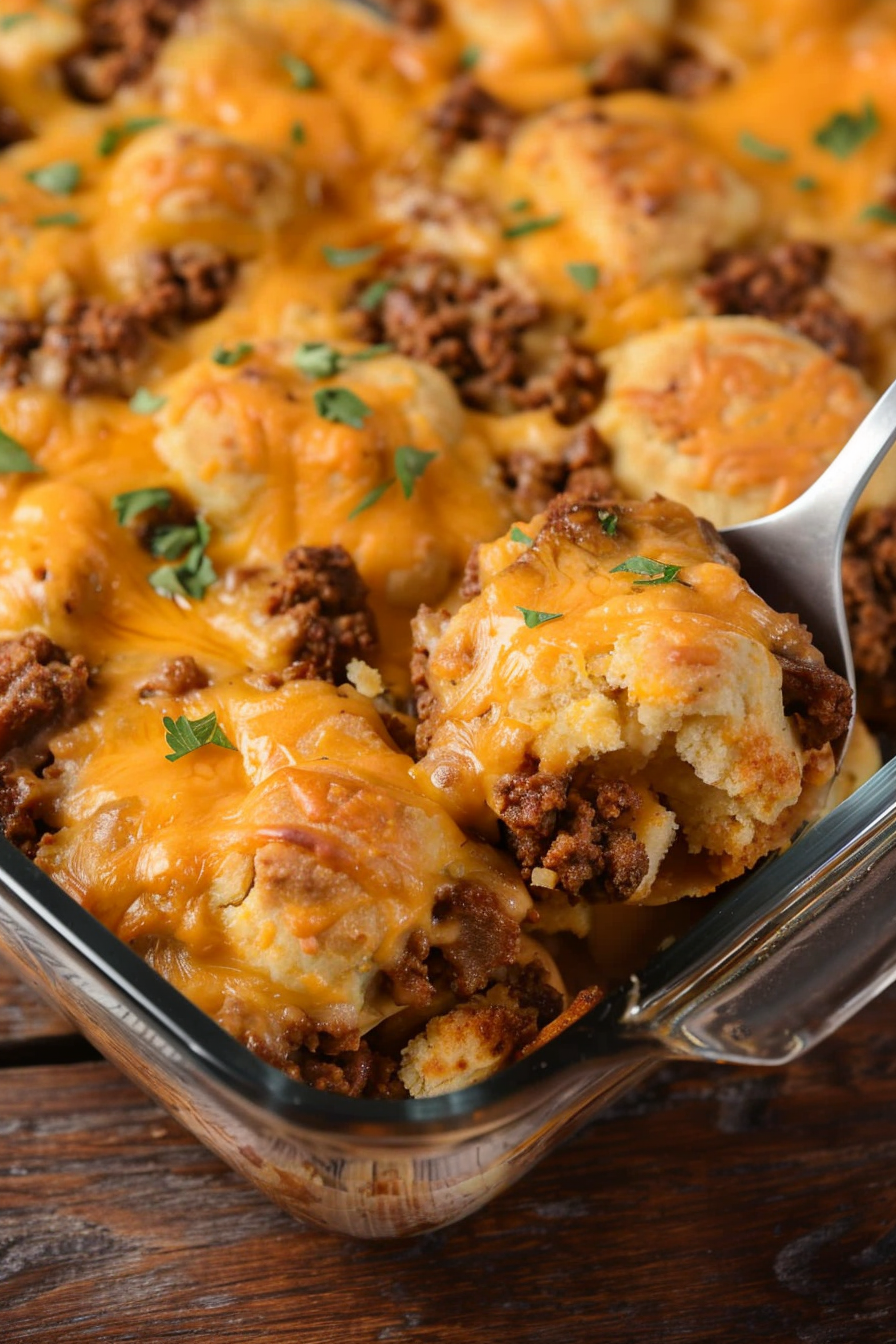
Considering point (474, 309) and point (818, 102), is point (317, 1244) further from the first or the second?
point (818, 102)

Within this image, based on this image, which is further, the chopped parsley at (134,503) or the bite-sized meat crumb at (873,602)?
the bite-sized meat crumb at (873,602)

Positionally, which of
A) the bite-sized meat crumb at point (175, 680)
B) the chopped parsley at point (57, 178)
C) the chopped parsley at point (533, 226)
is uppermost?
the chopped parsley at point (57, 178)

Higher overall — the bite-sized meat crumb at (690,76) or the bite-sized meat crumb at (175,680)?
the bite-sized meat crumb at (690,76)

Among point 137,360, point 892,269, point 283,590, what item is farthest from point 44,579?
point 892,269

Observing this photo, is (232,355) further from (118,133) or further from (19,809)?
(19,809)

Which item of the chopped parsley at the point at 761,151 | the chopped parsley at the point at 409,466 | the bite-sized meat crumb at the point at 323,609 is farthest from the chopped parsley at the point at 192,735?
the chopped parsley at the point at 761,151

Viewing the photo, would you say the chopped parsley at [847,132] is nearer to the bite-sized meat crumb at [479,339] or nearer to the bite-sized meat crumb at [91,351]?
the bite-sized meat crumb at [479,339]

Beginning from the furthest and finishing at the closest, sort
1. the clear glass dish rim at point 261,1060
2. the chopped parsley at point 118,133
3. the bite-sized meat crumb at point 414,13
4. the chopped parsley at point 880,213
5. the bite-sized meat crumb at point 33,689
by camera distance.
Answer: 1. the bite-sized meat crumb at point 414,13
2. the chopped parsley at point 880,213
3. the chopped parsley at point 118,133
4. the bite-sized meat crumb at point 33,689
5. the clear glass dish rim at point 261,1060
